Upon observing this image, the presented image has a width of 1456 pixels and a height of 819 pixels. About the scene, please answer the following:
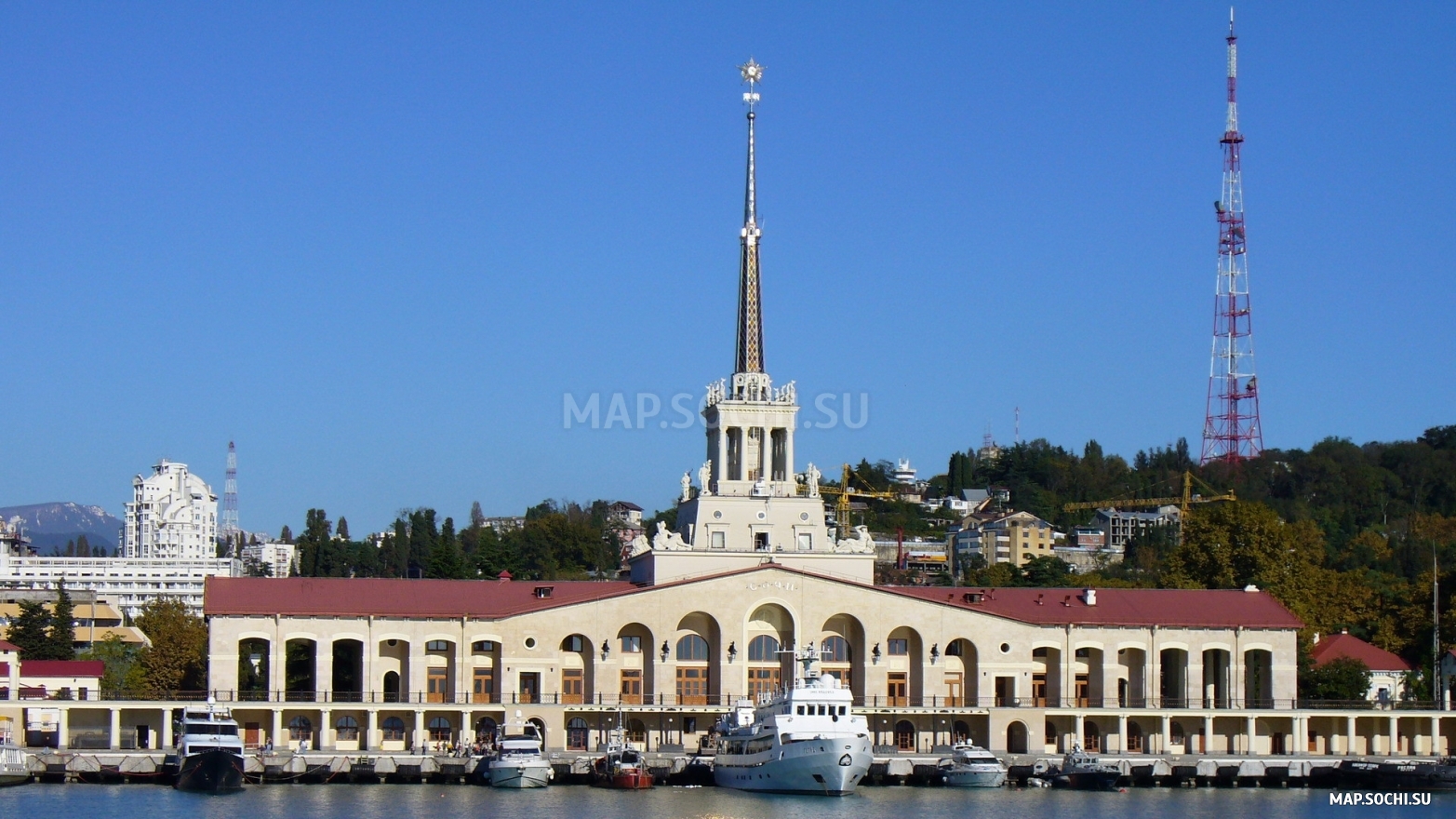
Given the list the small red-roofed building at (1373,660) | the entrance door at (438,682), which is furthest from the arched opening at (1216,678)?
the entrance door at (438,682)

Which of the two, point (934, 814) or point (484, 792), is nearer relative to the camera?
point (934, 814)

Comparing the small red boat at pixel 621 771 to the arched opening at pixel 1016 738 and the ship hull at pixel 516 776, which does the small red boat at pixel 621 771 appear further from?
the arched opening at pixel 1016 738

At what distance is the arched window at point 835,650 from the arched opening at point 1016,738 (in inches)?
289

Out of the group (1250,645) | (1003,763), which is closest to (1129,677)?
(1250,645)

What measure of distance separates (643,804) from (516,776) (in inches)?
284

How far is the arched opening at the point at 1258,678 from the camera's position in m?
86.9

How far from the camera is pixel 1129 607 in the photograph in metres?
87.8

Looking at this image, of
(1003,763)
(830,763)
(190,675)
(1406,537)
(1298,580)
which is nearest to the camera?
(830,763)

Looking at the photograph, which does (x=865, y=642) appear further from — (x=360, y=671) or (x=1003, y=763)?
(x=360, y=671)

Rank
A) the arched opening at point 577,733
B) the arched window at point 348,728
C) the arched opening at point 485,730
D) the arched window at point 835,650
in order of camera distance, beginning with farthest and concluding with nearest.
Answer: the arched window at point 835,650, the arched opening at point 577,733, the arched opening at point 485,730, the arched window at point 348,728

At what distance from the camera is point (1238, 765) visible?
7838cm

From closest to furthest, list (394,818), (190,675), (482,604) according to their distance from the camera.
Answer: (394,818), (482,604), (190,675)

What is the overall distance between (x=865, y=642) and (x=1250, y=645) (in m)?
16.6

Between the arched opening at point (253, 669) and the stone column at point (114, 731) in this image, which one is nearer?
the stone column at point (114, 731)
